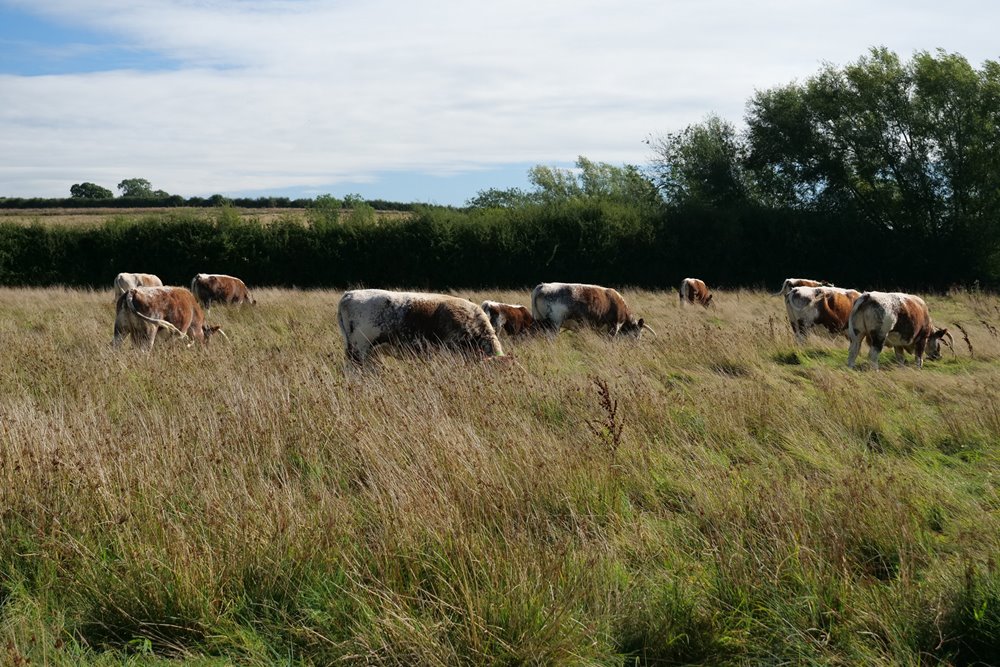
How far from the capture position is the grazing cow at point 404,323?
29.3 ft

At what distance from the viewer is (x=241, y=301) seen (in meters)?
20.2

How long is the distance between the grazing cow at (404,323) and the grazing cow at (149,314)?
365 cm

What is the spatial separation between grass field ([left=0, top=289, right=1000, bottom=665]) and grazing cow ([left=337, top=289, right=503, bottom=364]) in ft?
5.14

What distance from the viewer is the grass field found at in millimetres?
3430

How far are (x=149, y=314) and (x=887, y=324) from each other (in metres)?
11.2

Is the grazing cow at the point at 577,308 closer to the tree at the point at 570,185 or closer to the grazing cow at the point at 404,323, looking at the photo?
the grazing cow at the point at 404,323

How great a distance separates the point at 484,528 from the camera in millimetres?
4148

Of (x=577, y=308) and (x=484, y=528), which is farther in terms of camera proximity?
(x=577, y=308)

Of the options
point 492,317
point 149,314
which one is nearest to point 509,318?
point 492,317

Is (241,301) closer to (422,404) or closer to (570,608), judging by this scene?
(422,404)

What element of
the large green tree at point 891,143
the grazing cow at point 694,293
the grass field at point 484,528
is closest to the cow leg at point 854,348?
the grass field at point 484,528

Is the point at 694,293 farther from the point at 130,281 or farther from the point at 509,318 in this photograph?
the point at 130,281

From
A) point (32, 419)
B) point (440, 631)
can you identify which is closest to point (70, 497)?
point (32, 419)

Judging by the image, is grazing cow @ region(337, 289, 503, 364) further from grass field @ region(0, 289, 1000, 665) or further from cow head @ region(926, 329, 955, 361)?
cow head @ region(926, 329, 955, 361)
